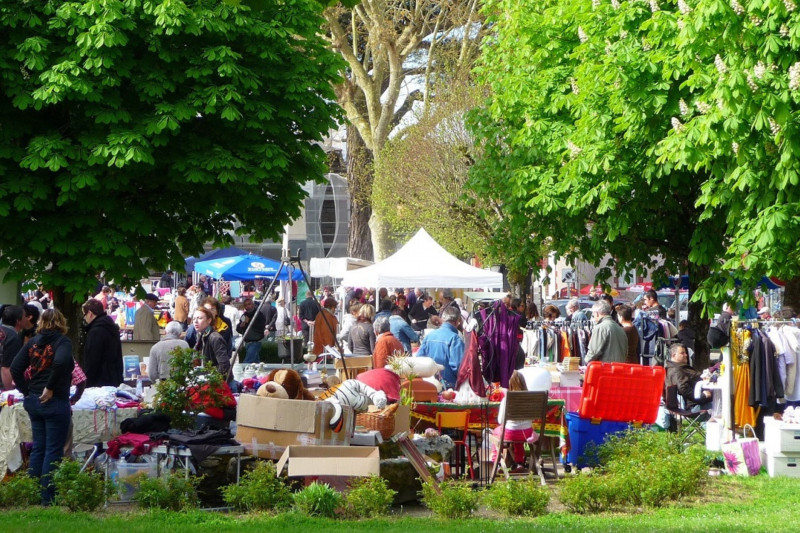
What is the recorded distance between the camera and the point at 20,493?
29.7 feet

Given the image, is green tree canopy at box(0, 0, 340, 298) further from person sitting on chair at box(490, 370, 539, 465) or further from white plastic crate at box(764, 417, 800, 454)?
white plastic crate at box(764, 417, 800, 454)

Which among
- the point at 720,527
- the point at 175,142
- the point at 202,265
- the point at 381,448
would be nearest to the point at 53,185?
the point at 175,142

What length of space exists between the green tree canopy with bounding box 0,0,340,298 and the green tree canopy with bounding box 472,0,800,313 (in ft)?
14.9

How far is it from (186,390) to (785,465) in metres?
6.29

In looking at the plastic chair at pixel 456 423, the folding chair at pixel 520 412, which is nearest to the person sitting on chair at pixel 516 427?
the folding chair at pixel 520 412

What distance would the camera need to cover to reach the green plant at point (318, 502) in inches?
339

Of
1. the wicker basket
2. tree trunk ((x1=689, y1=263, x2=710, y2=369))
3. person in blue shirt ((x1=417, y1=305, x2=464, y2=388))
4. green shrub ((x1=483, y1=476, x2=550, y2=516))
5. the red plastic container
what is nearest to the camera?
green shrub ((x1=483, y1=476, x2=550, y2=516))

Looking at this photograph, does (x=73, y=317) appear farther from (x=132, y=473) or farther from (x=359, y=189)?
(x=359, y=189)

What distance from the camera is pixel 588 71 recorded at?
16344mm

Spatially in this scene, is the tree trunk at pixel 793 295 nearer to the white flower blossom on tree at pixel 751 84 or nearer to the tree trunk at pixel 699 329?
the tree trunk at pixel 699 329

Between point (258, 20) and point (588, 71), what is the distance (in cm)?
557

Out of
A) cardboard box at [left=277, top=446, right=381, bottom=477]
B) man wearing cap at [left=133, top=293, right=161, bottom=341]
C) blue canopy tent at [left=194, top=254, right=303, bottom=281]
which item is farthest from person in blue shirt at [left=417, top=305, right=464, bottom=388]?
blue canopy tent at [left=194, top=254, right=303, bottom=281]

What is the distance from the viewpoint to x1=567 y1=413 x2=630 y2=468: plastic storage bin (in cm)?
1130

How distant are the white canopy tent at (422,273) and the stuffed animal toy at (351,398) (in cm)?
923
